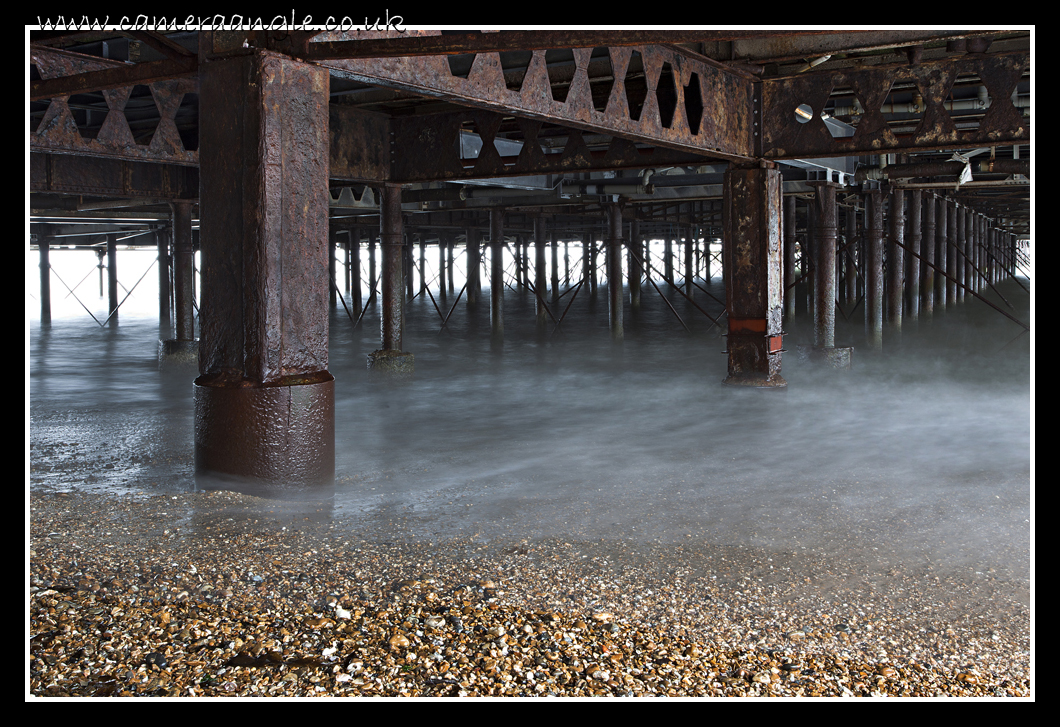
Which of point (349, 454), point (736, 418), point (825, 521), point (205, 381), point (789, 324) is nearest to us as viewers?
point (825, 521)

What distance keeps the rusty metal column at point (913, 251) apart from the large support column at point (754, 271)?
32.8 ft

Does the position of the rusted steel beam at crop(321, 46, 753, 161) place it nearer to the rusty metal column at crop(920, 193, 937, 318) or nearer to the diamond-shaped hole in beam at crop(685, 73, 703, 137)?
the diamond-shaped hole in beam at crop(685, 73, 703, 137)

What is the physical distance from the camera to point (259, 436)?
6.02 meters

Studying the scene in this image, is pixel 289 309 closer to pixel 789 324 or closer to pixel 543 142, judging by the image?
pixel 543 142

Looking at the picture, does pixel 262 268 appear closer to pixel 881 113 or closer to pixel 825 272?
pixel 881 113

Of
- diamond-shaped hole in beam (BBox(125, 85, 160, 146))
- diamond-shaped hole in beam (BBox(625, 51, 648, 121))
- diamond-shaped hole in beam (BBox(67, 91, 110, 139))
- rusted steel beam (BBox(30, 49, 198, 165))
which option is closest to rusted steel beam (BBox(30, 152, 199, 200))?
diamond-shaped hole in beam (BBox(67, 91, 110, 139))

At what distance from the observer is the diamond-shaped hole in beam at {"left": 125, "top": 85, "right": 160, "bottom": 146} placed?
35.1ft

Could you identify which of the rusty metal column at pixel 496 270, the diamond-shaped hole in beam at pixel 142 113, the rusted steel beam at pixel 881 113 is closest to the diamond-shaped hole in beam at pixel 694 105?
the rusted steel beam at pixel 881 113

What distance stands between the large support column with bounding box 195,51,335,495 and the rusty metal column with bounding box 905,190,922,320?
17325 millimetres

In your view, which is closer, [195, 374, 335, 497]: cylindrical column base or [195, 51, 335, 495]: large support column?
[195, 51, 335, 495]: large support column

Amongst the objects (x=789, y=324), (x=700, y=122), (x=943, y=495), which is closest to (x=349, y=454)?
(x=943, y=495)

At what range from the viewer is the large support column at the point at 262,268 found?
19.4 feet

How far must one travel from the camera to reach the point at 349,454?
8031 mm

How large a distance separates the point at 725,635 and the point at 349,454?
4.83 metres
